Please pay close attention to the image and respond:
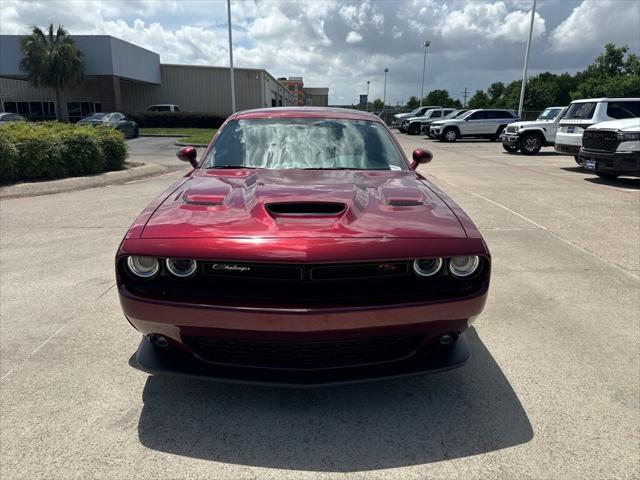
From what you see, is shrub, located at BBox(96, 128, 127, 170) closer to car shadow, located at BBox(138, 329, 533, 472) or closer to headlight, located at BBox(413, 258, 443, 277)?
car shadow, located at BBox(138, 329, 533, 472)

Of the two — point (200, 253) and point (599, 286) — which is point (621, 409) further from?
point (200, 253)

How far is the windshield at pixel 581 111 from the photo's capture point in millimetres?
12594

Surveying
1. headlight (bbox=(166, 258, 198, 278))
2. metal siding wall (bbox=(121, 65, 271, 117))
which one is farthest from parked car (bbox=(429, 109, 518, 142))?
headlight (bbox=(166, 258, 198, 278))

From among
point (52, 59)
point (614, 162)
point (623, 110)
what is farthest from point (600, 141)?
point (52, 59)

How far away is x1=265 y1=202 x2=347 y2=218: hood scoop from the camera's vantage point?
7.57 feet

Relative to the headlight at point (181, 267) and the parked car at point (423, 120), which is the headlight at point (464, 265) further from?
the parked car at point (423, 120)

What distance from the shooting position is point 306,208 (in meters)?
2.36

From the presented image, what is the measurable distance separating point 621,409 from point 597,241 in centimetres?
392

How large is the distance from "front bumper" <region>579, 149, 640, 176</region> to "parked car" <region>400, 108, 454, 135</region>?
2124 cm

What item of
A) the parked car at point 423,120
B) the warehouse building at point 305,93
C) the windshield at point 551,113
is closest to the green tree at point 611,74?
the parked car at point 423,120

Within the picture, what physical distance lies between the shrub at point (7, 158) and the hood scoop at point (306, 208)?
9608mm

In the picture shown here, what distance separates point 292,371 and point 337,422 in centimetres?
44

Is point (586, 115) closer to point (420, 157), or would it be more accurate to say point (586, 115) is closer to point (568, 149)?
point (568, 149)

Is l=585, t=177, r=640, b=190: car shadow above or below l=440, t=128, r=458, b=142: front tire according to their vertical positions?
below
